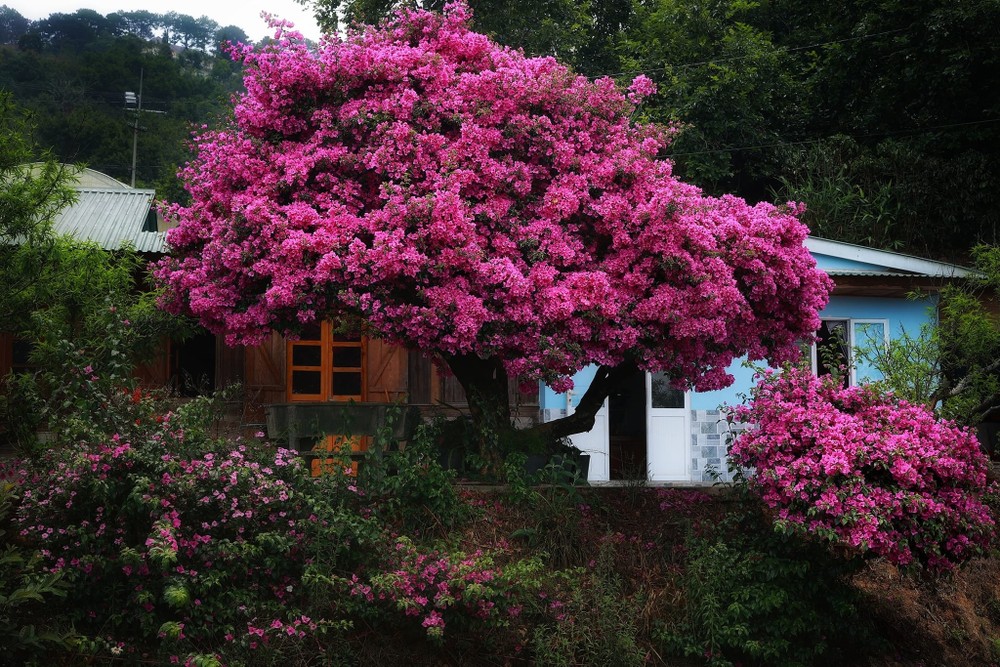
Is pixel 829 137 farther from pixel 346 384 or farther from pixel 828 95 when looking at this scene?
pixel 346 384

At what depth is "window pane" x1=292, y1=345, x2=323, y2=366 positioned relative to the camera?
14.3 meters

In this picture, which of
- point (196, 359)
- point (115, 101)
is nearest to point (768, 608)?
point (196, 359)

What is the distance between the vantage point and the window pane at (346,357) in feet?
47.3

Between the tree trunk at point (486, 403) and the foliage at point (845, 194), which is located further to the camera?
the foliage at point (845, 194)

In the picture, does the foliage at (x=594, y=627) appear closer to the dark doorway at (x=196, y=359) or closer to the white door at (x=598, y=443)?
the white door at (x=598, y=443)

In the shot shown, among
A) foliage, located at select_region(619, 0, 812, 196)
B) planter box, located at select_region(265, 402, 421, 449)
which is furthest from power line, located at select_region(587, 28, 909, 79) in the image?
Answer: planter box, located at select_region(265, 402, 421, 449)

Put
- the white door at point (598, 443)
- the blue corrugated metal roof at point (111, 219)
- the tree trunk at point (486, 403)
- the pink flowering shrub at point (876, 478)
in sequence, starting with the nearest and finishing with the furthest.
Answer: the pink flowering shrub at point (876, 478)
the tree trunk at point (486, 403)
the white door at point (598, 443)
the blue corrugated metal roof at point (111, 219)

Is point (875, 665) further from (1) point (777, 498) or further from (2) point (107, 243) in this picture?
(2) point (107, 243)

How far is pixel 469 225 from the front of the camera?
822cm

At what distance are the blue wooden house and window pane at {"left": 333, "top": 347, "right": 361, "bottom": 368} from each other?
2.90m

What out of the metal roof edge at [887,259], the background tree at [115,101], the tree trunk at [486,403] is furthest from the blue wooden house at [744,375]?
the background tree at [115,101]

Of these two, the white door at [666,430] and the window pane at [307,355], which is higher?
the window pane at [307,355]

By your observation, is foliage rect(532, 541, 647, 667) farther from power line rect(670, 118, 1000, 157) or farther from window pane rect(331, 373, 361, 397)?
power line rect(670, 118, 1000, 157)

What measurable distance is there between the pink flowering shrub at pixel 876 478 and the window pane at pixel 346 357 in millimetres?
7453
